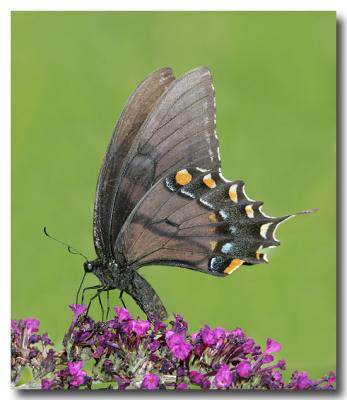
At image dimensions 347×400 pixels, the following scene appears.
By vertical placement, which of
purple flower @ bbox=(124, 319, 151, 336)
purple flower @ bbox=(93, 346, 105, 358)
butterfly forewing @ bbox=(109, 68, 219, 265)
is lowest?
purple flower @ bbox=(93, 346, 105, 358)

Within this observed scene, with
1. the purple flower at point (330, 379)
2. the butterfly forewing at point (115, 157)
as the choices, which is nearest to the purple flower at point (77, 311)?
the butterfly forewing at point (115, 157)

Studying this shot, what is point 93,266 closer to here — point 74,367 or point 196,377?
point 74,367

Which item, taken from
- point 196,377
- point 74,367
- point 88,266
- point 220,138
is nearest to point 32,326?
point 74,367

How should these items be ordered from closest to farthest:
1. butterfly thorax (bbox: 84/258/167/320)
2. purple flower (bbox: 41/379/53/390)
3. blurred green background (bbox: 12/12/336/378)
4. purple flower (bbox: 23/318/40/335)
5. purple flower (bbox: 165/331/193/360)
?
purple flower (bbox: 165/331/193/360) → purple flower (bbox: 41/379/53/390) → purple flower (bbox: 23/318/40/335) → butterfly thorax (bbox: 84/258/167/320) → blurred green background (bbox: 12/12/336/378)

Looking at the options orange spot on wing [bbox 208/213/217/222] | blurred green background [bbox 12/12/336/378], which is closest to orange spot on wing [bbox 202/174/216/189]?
orange spot on wing [bbox 208/213/217/222]

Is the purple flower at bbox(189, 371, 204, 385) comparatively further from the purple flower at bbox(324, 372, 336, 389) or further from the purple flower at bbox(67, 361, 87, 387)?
the purple flower at bbox(324, 372, 336, 389)

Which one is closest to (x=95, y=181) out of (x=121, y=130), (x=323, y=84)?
(x=121, y=130)

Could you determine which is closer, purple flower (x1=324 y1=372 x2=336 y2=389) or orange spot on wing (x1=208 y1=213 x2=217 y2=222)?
purple flower (x1=324 y1=372 x2=336 y2=389)
